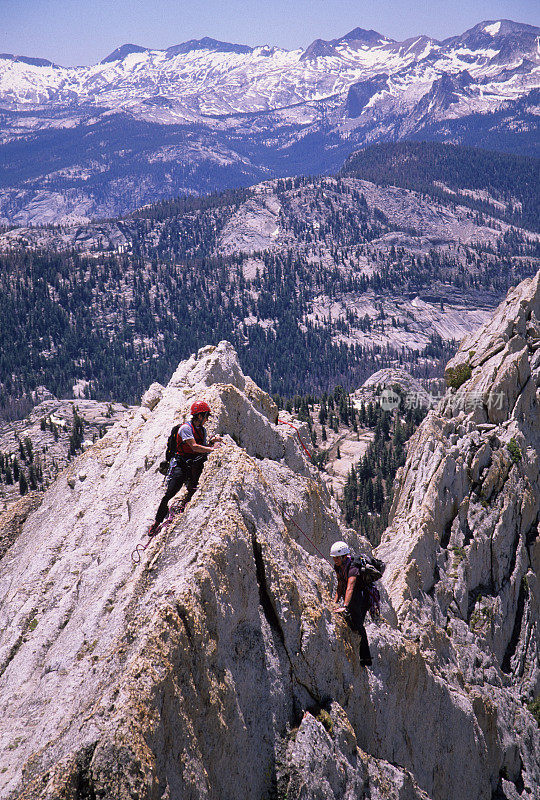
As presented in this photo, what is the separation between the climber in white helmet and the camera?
71.5ft

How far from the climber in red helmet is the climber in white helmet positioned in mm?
5271

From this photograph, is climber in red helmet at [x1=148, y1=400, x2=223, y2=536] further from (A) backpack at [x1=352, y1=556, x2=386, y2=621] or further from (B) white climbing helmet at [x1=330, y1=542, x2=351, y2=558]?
(A) backpack at [x1=352, y1=556, x2=386, y2=621]

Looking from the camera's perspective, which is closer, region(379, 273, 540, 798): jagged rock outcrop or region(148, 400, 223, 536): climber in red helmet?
region(148, 400, 223, 536): climber in red helmet

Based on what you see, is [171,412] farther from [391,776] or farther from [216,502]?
[391,776]

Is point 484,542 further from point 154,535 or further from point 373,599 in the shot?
point 154,535

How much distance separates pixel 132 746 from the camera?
13234mm

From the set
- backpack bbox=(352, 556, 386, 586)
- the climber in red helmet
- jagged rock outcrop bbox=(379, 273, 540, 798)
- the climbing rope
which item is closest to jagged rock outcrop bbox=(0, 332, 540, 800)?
the climbing rope

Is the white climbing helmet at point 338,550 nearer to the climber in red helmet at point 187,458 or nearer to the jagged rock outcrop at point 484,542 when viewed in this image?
the climber in red helmet at point 187,458

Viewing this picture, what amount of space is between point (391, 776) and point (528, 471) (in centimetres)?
4778

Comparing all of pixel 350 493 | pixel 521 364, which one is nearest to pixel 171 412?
pixel 521 364

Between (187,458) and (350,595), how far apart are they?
7061 millimetres

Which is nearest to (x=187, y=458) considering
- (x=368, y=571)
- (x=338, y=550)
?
(x=338, y=550)

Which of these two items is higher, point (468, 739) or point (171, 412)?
point (171, 412)

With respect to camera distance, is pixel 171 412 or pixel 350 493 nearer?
pixel 171 412
